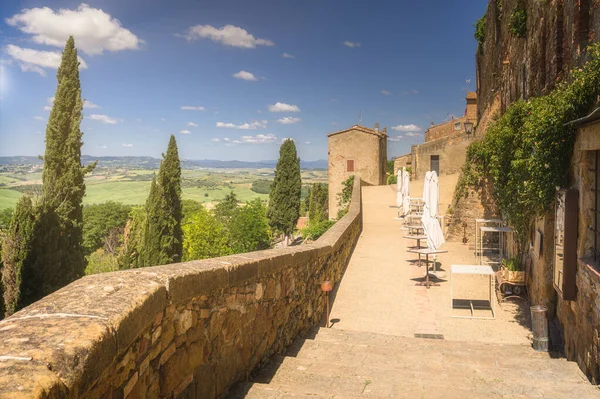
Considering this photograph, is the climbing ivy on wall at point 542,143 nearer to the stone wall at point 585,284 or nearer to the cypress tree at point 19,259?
the stone wall at point 585,284

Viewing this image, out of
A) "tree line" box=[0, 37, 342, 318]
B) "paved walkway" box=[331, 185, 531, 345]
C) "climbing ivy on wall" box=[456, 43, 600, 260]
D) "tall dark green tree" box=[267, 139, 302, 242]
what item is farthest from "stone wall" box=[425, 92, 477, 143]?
"climbing ivy on wall" box=[456, 43, 600, 260]

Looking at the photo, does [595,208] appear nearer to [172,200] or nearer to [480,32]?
[480,32]

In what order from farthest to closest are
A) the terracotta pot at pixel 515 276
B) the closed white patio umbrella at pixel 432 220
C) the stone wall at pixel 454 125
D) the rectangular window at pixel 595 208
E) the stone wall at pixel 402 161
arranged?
1. the stone wall at pixel 402 161
2. the stone wall at pixel 454 125
3. the closed white patio umbrella at pixel 432 220
4. the terracotta pot at pixel 515 276
5. the rectangular window at pixel 595 208

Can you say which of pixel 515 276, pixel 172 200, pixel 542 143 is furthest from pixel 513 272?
pixel 172 200

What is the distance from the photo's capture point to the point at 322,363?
487 cm

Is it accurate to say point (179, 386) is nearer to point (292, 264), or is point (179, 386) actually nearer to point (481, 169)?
point (292, 264)

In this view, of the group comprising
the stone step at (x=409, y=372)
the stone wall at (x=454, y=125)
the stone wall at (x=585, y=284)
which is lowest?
the stone step at (x=409, y=372)

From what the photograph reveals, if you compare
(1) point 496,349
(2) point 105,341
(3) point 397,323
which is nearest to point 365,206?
(3) point 397,323

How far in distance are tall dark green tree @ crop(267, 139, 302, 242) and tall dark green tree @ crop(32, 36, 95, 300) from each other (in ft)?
78.8

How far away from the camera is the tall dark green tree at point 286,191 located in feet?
145

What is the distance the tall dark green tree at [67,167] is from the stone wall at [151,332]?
15416mm

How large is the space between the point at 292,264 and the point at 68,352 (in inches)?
153

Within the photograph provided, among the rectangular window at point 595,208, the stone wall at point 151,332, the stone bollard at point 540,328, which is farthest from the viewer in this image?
the stone bollard at point 540,328

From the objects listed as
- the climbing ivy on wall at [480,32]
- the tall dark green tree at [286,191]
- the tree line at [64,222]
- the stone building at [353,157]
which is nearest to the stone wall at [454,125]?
the stone building at [353,157]
